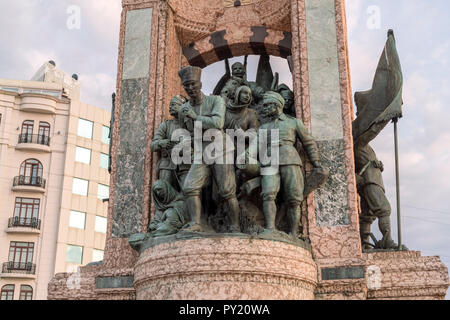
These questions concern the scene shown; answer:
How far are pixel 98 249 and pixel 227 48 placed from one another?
2910 cm

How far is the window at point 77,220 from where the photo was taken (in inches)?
1578

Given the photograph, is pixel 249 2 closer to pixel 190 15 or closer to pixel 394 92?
pixel 190 15

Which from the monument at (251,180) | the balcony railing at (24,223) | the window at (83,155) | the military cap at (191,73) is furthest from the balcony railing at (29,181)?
the military cap at (191,73)

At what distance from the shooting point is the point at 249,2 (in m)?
14.9

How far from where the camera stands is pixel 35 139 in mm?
40750

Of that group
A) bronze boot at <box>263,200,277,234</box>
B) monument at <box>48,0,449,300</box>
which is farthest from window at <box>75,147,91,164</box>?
bronze boot at <box>263,200,277,234</box>

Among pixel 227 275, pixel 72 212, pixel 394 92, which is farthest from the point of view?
pixel 72 212

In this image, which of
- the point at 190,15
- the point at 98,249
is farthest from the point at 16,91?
the point at 190,15

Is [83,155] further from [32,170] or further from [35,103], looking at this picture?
[35,103]

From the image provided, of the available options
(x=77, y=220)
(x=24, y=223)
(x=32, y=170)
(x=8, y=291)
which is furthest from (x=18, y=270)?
(x=32, y=170)

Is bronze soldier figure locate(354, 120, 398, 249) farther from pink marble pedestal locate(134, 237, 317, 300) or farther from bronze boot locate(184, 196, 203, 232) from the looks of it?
bronze boot locate(184, 196, 203, 232)

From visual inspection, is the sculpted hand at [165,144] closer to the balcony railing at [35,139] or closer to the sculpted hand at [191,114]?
the sculpted hand at [191,114]

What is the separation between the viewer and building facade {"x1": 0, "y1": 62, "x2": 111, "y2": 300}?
37562 millimetres

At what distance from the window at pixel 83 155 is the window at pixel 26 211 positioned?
14.2 feet
